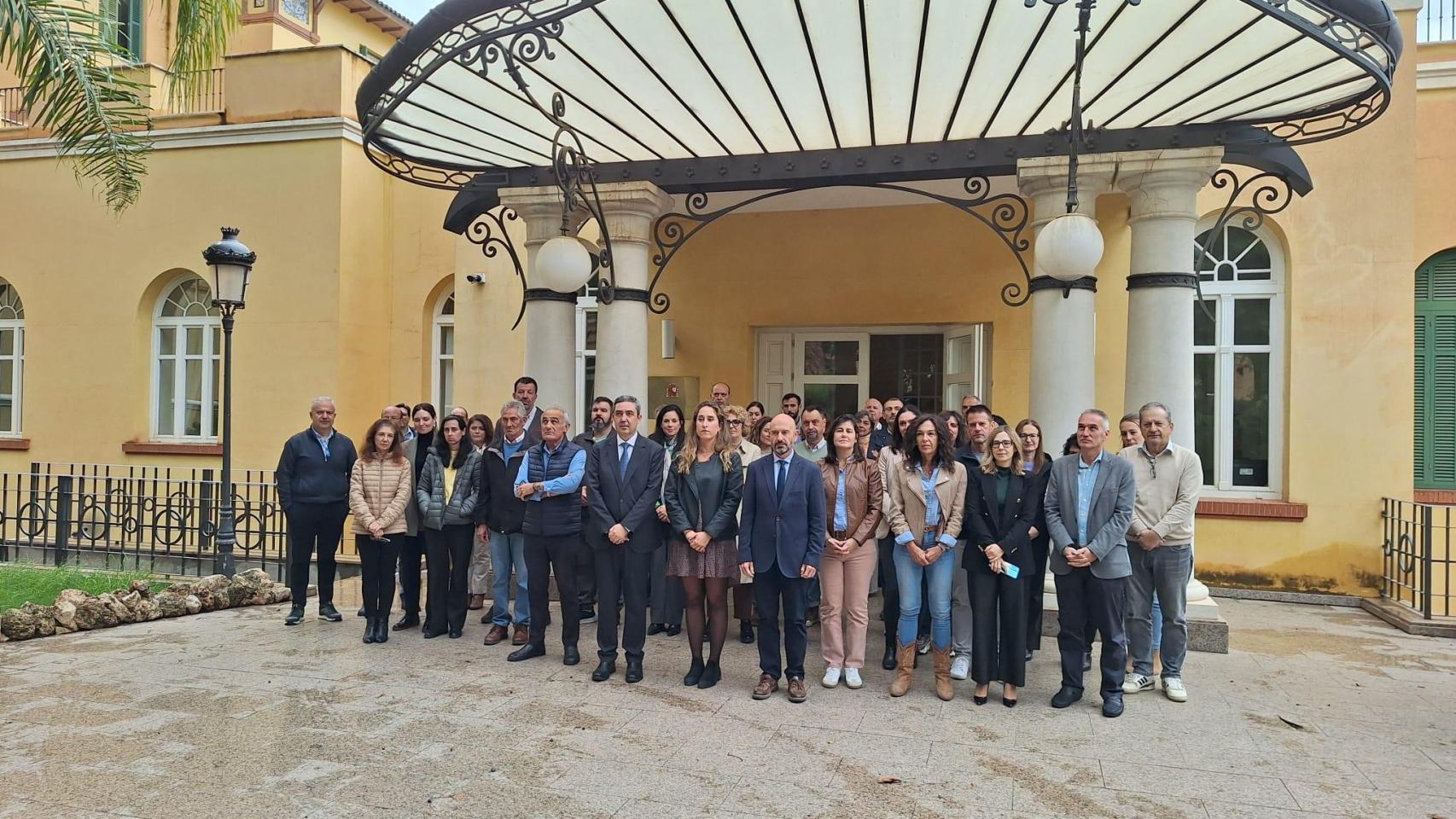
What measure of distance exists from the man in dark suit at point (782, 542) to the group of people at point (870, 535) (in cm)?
1

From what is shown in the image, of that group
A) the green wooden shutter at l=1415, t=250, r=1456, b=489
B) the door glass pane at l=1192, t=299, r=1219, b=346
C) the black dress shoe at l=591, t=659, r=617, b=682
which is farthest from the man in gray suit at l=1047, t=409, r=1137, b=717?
the green wooden shutter at l=1415, t=250, r=1456, b=489

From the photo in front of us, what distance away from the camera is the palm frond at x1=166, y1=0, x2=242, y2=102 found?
6855mm

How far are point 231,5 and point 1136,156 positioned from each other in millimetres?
6604

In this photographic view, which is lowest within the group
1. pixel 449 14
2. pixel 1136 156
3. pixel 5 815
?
pixel 5 815

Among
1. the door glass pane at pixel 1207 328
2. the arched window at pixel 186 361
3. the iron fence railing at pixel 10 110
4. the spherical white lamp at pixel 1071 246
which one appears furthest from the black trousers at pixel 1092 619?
the iron fence railing at pixel 10 110

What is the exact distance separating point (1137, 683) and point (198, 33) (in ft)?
25.1

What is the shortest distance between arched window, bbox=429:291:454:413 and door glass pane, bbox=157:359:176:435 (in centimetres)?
354

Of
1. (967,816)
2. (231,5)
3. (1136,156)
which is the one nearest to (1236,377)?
(1136,156)

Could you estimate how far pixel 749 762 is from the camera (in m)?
4.16

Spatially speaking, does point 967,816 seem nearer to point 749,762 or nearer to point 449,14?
point 749,762

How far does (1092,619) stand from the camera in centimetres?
510

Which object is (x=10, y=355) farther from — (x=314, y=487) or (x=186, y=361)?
(x=314, y=487)

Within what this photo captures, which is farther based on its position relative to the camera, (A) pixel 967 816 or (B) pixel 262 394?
(B) pixel 262 394

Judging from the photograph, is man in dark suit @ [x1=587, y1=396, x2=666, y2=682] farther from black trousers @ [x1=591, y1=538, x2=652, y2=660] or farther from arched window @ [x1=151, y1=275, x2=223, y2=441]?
arched window @ [x1=151, y1=275, x2=223, y2=441]
